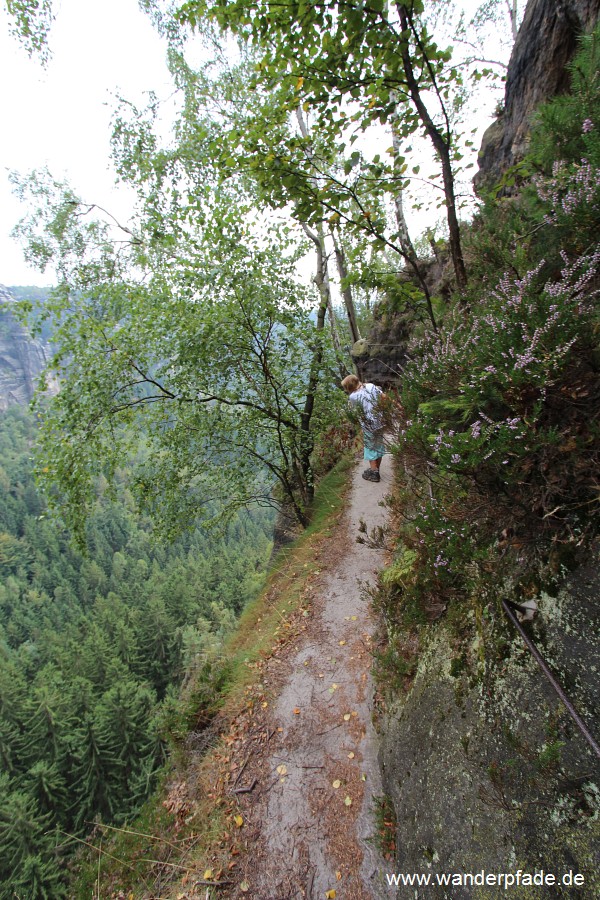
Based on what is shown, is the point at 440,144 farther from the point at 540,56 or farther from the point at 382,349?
the point at 382,349

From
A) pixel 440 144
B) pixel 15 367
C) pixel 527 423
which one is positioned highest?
pixel 15 367

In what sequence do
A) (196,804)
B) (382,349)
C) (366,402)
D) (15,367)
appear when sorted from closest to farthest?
(196,804) → (366,402) → (382,349) → (15,367)

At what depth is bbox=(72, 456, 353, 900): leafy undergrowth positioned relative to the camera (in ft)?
12.3

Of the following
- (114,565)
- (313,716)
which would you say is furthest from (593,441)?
(114,565)

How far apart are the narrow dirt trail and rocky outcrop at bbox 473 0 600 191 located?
636 centimetres

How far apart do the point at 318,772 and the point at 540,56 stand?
10177mm

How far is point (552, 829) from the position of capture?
157 cm

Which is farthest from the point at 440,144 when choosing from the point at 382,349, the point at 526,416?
the point at 382,349

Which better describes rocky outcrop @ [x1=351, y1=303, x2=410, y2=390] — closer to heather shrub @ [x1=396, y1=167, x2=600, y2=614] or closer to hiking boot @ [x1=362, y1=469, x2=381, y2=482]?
hiking boot @ [x1=362, y1=469, x2=381, y2=482]

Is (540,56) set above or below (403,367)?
above

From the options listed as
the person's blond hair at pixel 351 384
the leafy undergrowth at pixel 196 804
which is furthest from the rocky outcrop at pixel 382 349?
the leafy undergrowth at pixel 196 804

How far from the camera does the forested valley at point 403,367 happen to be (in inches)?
70.2

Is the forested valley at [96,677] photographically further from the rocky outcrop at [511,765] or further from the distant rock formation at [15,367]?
the distant rock formation at [15,367]

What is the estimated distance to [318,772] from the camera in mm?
3971
